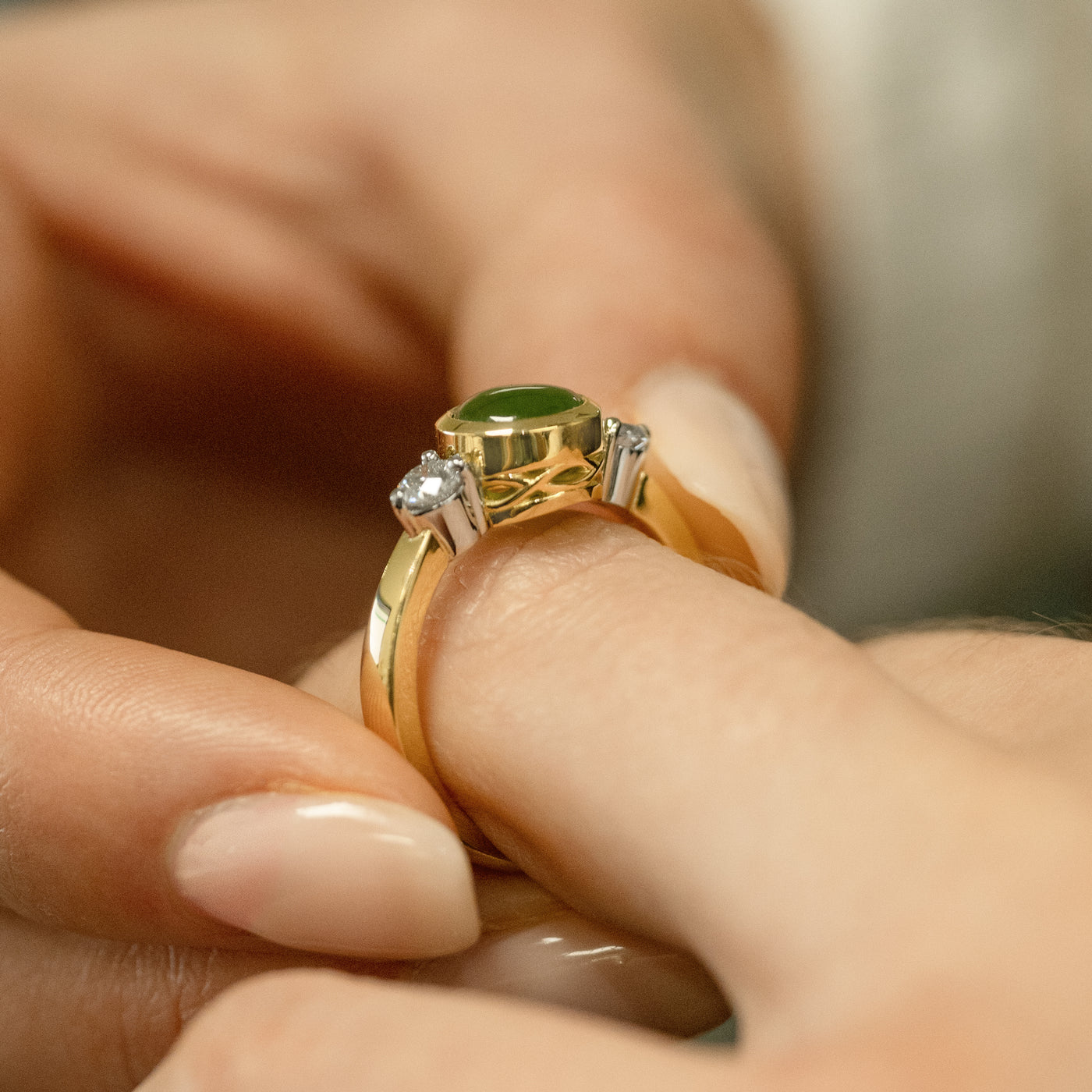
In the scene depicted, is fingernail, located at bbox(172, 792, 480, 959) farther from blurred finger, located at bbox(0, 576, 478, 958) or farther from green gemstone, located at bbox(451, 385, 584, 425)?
green gemstone, located at bbox(451, 385, 584, 425)

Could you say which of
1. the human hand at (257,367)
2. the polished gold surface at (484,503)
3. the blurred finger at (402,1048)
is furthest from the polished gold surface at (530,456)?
the blurred finger at (402,1048)

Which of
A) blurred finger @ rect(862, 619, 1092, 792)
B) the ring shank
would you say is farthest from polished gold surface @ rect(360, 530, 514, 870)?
blurred finger @ rect(862, 619, 1092, 792)

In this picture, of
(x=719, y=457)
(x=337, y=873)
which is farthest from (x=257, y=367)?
(x=337, y=873)

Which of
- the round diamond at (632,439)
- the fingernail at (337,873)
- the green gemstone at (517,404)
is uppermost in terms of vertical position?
the green gemstone at (517,404)

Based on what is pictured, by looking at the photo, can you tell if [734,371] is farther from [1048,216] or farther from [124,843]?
[1048,216]

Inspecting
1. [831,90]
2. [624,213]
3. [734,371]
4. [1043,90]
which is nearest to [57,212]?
[624,213]

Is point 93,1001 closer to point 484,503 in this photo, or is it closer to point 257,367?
point 484,503

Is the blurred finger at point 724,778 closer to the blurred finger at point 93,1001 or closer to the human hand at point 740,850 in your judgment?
A: the human hand at point 740,850
